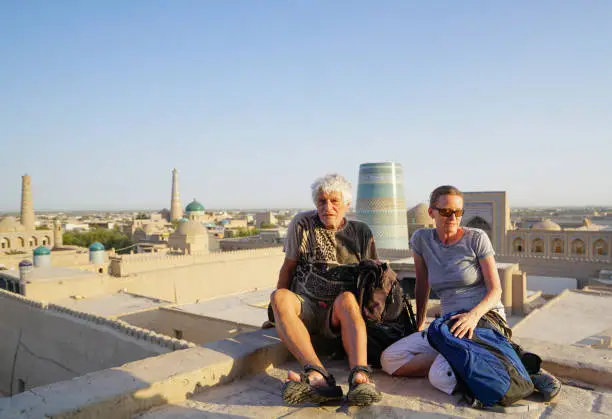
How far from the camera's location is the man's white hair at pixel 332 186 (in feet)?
8.41

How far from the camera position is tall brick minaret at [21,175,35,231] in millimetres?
30078

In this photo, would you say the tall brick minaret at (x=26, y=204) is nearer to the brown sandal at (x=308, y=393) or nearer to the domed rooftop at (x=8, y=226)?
the domed rooftop at (x=8, y=226)

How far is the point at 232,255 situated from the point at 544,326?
32.9ft

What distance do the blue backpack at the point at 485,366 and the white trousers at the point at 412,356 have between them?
0.06m

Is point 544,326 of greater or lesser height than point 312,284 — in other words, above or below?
below

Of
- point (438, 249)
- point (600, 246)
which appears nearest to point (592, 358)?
point (438, 249)

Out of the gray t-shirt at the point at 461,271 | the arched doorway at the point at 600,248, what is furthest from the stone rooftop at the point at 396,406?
the arched doorway at the point at 600,248

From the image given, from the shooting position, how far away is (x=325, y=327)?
2.46 m

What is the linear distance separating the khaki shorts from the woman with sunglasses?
0.99 ft

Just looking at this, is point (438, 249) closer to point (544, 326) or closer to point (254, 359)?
point (254, 359)

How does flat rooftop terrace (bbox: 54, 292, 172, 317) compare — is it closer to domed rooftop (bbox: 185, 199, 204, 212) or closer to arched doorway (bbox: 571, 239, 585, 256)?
arched doorway (bbox: 571, 239, 585, 256)

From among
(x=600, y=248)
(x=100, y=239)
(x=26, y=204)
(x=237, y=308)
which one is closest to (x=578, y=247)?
(x=600, y=248)

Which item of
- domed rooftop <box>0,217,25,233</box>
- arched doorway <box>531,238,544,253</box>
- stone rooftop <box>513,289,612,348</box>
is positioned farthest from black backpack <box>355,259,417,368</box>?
domed rooftop <box>0,217,25,233</box>

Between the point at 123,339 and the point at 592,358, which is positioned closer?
the point at 592,358
